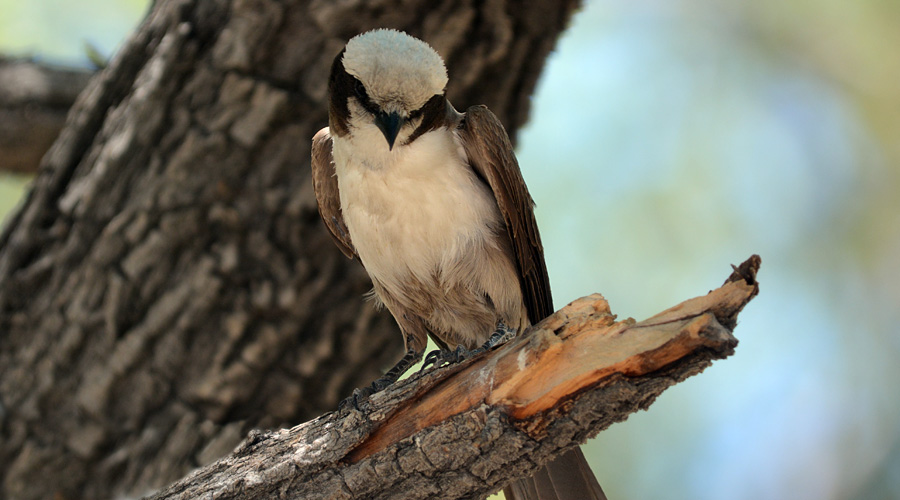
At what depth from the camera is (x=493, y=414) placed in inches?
86.4

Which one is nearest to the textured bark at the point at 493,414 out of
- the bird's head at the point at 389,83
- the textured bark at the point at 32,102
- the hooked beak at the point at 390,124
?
the hooked beak at the point at 390,124

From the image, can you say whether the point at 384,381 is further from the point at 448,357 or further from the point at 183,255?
the point at 183,255

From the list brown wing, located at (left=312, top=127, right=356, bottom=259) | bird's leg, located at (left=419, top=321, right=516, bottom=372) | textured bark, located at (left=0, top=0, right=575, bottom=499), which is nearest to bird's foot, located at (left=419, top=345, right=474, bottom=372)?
bird's leg, located at (left=419, top=321, right=516, bottom=372)

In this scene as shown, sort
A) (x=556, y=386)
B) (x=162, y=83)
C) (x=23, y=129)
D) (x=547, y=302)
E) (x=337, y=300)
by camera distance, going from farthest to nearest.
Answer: (x=23, y=129) < (x=337, y=300) < (x=162, y=83) < (x=547, y=302) < (x=556, y=386)

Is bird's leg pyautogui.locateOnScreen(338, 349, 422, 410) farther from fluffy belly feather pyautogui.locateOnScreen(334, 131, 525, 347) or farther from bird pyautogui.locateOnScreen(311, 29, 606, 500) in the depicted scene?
fluffy belly feather pyautogui.locateOnScreen(334, 131, 525, 347)

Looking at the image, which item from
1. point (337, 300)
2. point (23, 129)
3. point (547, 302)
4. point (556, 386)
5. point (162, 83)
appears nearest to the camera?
point (556, 386)

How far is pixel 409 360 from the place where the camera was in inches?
142

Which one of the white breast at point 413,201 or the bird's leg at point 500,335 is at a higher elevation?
the white breast at point 413,201

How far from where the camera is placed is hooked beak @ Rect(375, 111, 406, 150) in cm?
303

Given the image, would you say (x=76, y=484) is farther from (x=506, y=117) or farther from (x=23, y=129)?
(x=506, y=117)

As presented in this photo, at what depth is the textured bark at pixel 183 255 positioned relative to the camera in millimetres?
3916

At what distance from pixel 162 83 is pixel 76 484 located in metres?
1.99

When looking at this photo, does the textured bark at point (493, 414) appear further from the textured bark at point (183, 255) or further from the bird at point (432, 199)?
the textured bark at point (183, 255)

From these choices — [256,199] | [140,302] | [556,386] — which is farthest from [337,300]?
[556,386]
